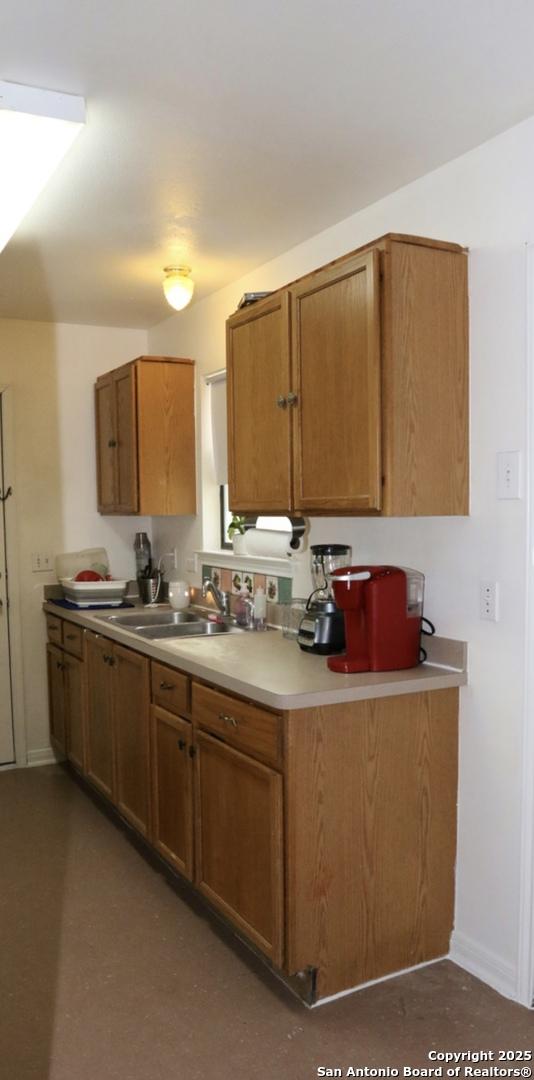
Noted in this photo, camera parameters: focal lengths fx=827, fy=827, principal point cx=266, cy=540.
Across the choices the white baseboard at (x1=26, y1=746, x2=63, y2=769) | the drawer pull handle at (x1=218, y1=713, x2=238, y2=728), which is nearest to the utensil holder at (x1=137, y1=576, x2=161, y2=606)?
the white baseboard at (x1=26, y1=746, x2=63, y2=769)

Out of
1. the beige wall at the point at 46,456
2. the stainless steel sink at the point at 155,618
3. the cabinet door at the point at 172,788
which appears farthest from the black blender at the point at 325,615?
the beige wall at the point at 46,456

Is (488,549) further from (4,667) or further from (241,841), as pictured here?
(4,667)

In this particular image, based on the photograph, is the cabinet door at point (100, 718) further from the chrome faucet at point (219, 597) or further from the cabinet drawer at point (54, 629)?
the chrome faucet at point (219, 597)

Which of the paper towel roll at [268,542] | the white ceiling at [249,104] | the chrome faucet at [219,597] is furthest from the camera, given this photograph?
the chrome faucet at [219,597]

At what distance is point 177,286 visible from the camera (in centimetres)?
346

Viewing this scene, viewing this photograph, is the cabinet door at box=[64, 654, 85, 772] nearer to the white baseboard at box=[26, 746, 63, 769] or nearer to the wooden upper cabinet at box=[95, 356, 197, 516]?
the white baseboard at box=[26, 746, 63, 769]

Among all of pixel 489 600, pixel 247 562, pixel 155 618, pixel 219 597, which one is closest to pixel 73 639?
pixel 155 618

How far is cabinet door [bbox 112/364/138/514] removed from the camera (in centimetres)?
412

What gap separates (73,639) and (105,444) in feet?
3.60

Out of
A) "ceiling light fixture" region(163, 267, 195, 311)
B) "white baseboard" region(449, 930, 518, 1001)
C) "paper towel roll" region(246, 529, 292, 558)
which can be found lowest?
"white baseboard" region(449, 930, 518, 1001)

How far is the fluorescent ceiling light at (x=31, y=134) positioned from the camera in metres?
2.03

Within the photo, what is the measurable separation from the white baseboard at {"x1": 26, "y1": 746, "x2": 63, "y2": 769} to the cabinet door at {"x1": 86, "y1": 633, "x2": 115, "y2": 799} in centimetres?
71

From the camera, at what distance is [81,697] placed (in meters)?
3.99

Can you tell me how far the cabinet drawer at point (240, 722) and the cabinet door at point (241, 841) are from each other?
4cm
